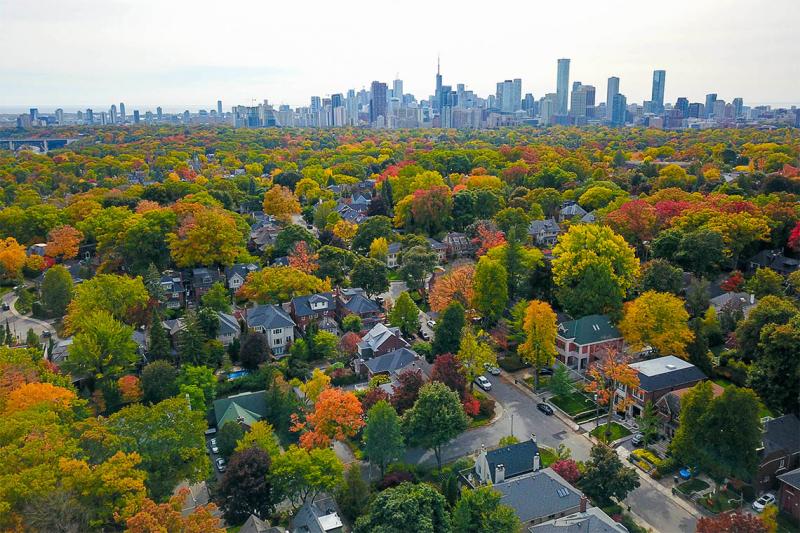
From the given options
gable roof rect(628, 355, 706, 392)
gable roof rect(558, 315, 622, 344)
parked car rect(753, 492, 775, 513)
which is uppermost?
gable roof rect(558, 315, 622, 344)

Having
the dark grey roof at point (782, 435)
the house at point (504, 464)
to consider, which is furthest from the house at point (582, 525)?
the dark grey roof at point (782, 435)

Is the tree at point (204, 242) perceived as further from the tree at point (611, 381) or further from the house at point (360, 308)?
the tree at point (611, 381)

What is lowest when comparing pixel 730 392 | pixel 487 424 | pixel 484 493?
pixel 487 424

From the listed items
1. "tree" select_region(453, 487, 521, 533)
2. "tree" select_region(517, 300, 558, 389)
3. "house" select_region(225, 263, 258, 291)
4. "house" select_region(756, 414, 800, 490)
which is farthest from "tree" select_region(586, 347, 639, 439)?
"house" select_region(225, 263, 258, 291)

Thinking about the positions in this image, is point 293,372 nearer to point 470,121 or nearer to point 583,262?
point 583,262

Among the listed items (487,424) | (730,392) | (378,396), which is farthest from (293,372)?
(730,392)

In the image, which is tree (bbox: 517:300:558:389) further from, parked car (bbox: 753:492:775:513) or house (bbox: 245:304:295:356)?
house (bbox: 245:304:295:356)

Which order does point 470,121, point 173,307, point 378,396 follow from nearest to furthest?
point 378,396 → point 173,307 → point 470,121
